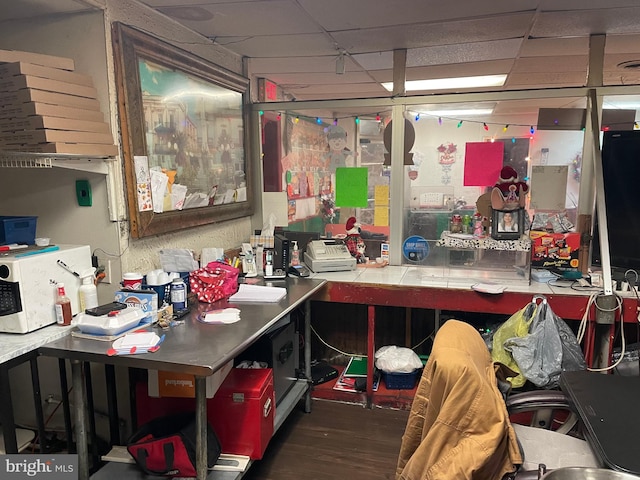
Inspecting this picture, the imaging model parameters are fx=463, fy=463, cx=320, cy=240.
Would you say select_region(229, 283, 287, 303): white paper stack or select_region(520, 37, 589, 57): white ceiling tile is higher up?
select_region(520, 37, 589, 57): white ceiling tile

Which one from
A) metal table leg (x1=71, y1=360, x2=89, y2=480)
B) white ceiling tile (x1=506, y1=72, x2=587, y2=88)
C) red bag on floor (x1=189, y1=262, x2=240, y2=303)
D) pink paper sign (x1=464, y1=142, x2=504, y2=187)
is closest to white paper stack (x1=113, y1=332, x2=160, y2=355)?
Answer: metal table leg (x1=71, y1=360, x2=89, y2=480)

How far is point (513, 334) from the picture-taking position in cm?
252

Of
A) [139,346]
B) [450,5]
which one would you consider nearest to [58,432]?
[139,346]

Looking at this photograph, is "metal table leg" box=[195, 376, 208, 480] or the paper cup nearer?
"metal table leg" box=[195, 376, 208, 480]

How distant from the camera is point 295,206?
3.82m

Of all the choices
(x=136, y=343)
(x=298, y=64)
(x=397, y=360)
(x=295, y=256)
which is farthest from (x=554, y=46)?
(x=136, y=343)

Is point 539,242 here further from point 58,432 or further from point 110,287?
point 58,432

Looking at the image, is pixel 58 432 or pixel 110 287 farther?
pixel 58 432

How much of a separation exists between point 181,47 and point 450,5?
1.52 metres

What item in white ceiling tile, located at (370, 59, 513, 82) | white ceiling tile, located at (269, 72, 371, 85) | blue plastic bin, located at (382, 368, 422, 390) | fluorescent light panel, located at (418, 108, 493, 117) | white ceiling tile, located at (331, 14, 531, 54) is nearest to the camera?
white ceiling tile, located at (331, 14, 531, 54)

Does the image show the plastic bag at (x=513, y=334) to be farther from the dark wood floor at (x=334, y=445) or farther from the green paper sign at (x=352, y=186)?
the green paper sign at (x=352, y=186)

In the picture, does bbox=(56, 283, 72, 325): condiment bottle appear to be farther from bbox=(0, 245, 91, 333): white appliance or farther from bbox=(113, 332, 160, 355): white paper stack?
bbox=(113, 332, 160, 355): white paper stack

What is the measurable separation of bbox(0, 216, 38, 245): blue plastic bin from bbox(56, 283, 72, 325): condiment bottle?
12.2 inches

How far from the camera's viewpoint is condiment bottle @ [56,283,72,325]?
197 cm
